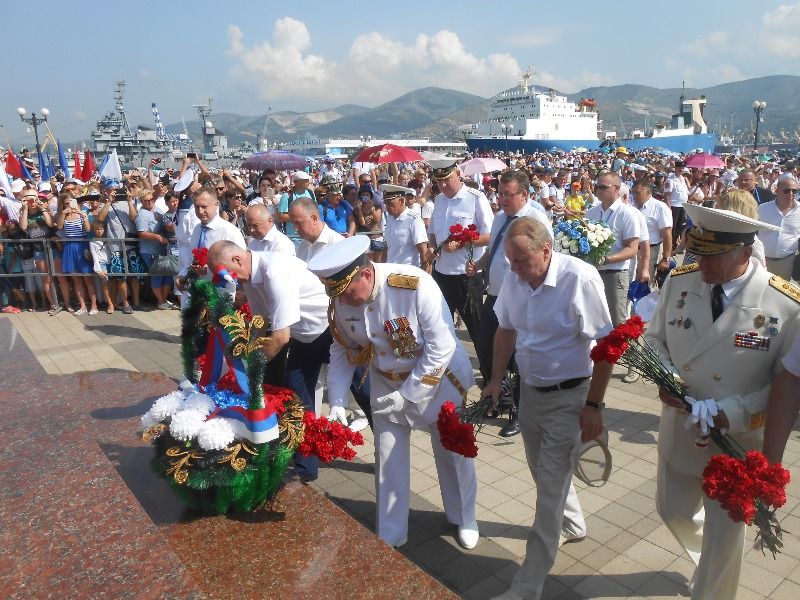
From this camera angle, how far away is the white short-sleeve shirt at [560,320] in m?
3.21

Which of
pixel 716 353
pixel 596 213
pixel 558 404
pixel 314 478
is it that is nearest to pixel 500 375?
pixel 558 404

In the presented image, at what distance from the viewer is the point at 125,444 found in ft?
11.9

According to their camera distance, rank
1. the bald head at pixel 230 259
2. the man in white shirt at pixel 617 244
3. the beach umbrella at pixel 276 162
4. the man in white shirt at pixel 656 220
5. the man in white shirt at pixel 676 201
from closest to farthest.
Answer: the bald head at pixel 230 259 < the man in white shirt at pixel 617 244 < the man in white shirt at pixel 656 220 < the man in white shirt at pixel 676 201 < the beach umbrella at pixel 276 162

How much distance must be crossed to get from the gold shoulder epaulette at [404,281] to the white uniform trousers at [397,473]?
0.62 metres

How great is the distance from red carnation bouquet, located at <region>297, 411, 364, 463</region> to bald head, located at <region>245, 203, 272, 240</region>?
3.05 meters

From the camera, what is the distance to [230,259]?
3.94 m

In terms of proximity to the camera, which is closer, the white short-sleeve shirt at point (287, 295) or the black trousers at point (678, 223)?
the white short-sleeve shirt at point (287, 295)

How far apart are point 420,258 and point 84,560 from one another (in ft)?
18.0

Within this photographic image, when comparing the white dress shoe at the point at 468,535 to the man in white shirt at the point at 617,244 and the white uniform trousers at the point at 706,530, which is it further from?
the man in white shirt at the point at 617,244

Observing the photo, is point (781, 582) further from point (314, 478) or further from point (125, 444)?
point (125, 444)

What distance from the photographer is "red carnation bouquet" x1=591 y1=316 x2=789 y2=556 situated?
7.77ft

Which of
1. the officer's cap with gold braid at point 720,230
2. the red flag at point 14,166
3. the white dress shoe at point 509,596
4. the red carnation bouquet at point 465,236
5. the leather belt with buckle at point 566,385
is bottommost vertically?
the white dress shoe at point 509,596

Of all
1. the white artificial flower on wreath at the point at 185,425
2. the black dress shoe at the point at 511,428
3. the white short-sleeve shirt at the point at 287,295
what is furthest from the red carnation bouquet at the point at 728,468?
the black dress shoe at the point at 511,428

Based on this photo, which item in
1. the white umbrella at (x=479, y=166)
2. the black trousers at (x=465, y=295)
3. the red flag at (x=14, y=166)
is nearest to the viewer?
the black trousers at (x=465, y=295)
